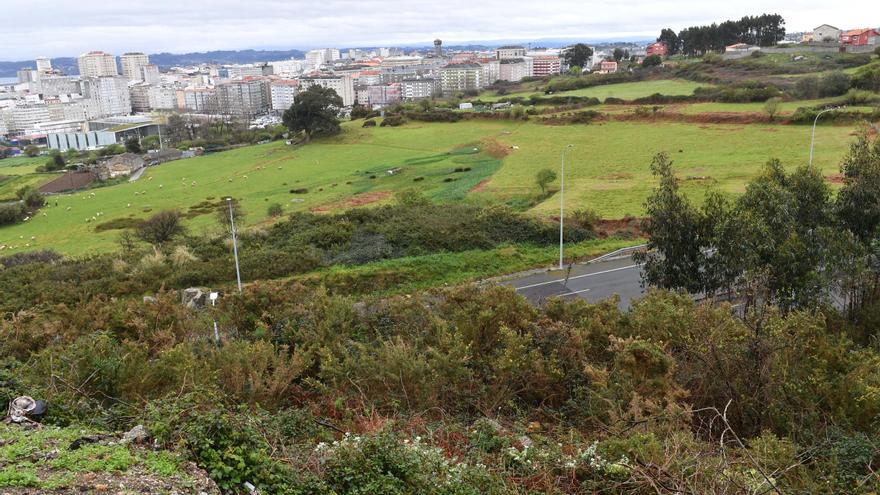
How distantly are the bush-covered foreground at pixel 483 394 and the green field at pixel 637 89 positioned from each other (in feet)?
238

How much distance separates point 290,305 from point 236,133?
94.0 meters

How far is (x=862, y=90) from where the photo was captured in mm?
62938

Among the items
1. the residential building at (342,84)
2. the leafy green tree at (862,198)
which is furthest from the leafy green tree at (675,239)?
the residential building at (342,84)

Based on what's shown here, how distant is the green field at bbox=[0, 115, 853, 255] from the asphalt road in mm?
8275

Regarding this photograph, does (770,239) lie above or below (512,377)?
above

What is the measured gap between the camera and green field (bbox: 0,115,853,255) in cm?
4381

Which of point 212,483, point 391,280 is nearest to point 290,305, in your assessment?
point 212,483

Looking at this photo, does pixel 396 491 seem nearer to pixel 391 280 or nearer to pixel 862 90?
pixel 391 280

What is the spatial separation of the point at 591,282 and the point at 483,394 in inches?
602

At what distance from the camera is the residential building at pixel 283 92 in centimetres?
17688

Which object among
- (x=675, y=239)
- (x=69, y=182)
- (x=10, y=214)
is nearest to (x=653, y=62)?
(x=69, y=182)

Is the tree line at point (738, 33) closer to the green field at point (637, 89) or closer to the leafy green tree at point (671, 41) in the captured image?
the leafy green tree at point (671, 41)

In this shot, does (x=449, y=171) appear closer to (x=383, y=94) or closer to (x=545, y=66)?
(x=383, y=94)

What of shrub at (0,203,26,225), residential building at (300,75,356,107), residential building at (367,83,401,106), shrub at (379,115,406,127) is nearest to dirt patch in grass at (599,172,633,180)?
shrub at (379,115,406,127)
